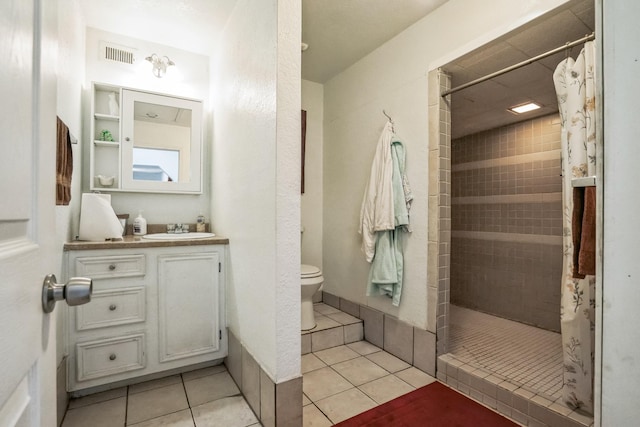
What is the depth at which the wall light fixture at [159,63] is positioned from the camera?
7.50 feet

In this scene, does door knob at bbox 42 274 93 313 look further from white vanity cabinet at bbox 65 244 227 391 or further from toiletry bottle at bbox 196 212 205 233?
toiletry bottle at bbox 196 212 205 233

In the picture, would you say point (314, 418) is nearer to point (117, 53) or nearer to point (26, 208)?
point (26, 208)

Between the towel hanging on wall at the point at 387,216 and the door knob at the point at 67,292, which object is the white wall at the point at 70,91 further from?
the towel hanging on wall at the point at 387,216

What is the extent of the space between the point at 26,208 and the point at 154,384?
184cm

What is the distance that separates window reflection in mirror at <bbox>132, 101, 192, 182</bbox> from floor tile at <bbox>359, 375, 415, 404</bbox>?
2010 millimetres

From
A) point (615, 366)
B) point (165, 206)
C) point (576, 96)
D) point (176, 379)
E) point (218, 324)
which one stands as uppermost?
point (576, 96)

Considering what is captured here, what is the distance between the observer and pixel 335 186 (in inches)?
115

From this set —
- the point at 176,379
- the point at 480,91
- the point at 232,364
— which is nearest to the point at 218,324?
the point at 232,364

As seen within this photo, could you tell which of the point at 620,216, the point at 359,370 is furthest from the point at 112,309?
the point at 620,216

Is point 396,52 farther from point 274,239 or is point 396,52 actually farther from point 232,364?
point 232,364

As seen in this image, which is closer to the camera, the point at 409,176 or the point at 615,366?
the point at 615,366

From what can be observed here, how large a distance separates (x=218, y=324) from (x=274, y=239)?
3.33ft

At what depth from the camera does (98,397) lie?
5.60ft

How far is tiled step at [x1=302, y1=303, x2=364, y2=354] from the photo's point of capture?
7.43 feet
